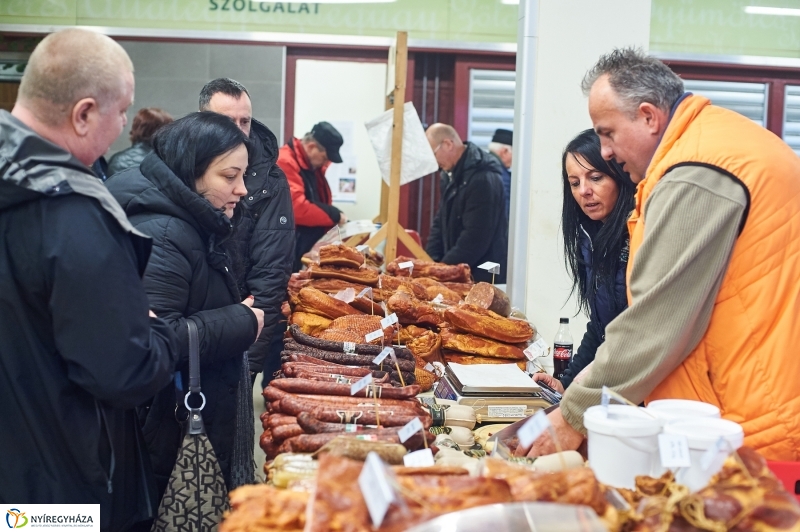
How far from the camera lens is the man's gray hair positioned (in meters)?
2.45

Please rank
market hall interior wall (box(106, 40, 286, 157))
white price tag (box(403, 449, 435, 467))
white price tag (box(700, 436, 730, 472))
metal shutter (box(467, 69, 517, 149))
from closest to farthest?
white price tag (box(700, 436, 730, 472)), white price tag (box(403, 449, 435, 467)), market hall interior wall (box(106, 40, 286, 157)), metal shutter (box(467, 69, 517, 149))

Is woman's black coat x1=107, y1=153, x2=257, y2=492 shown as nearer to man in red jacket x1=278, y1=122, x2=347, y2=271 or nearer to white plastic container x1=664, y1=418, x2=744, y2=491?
white plastic container x1=664, y1=418, x2=744, y2=491

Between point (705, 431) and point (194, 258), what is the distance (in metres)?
1.70

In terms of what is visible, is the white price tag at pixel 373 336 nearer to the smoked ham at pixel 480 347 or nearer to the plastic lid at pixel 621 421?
the smoked ham at pixel 480 347

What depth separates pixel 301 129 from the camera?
29.1ft

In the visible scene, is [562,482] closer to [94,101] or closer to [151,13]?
[94,101]

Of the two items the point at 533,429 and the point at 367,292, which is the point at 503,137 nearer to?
the point at 367,292

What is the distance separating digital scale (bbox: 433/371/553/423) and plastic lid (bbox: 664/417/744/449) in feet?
3.97

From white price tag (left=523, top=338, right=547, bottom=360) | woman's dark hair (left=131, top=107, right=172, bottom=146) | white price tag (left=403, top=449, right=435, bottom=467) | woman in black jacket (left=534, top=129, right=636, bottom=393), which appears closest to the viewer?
white price tag (left=403, top=449, right=435, bottom=467)

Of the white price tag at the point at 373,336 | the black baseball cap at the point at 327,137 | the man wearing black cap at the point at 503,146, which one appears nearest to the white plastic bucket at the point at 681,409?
the white price tag at the point at 373,336

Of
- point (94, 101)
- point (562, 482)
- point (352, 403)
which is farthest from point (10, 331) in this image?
point (562, 482)

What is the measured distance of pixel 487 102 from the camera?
29.6 ft

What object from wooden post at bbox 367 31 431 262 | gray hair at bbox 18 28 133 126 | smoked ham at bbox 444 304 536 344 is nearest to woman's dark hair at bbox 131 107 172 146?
wooden post at bbox 367 31 431 262

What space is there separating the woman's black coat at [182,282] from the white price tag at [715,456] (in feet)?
5.31
